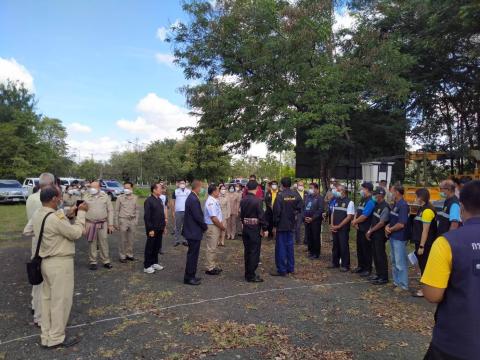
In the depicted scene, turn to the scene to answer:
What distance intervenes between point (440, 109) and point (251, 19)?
1376cm

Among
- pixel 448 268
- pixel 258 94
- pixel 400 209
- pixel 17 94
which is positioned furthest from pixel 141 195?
pixel 448 268

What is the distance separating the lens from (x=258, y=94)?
49.6ft

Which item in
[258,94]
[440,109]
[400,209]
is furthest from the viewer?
[440,109]

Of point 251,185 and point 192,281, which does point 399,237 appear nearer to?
point 251,185

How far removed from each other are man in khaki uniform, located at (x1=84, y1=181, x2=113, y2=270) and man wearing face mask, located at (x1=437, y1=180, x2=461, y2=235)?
639 cm

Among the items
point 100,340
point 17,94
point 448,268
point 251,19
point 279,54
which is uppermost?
point 17,94

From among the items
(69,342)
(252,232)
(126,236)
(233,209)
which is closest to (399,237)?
(252,232)

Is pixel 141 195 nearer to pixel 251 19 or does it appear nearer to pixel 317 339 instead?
pixel 251 19

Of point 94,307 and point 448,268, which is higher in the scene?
point 448,268

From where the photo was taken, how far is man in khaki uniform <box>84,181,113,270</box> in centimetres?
816

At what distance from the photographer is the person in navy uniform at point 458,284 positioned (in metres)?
2.31

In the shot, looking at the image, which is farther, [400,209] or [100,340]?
[400,209]

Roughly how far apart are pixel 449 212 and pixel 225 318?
→ 387 centimetres

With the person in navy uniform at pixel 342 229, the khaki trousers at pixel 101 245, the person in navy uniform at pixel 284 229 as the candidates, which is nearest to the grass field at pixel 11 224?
the khaki trousers at pixel 101 245
